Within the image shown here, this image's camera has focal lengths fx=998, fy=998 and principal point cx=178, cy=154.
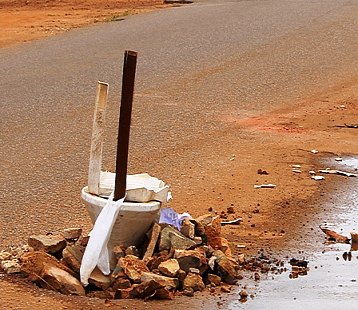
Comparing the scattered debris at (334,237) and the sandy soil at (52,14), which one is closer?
the scattered debris at (334,237)

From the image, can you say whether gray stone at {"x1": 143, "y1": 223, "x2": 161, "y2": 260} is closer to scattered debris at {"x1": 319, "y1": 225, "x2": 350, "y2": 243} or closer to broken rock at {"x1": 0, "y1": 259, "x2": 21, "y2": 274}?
broken rock at {"x1": 0, "y1": 259, "x2": 21, "y2": 274}

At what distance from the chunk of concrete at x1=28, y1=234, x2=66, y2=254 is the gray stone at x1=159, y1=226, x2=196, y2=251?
63 centimetres

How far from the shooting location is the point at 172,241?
614 centimetres

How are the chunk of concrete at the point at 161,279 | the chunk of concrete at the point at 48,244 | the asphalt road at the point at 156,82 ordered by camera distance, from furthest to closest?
the asphalt road at the point at 156,82 < the chunk of concrete at the point at 48,244 < the chunk of concrete at the point at 161,279

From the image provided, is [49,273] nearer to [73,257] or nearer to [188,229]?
[73,257]

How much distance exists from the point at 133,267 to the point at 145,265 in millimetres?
116

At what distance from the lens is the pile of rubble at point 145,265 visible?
5.85 m

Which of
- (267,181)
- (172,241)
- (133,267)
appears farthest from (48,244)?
(267,181)

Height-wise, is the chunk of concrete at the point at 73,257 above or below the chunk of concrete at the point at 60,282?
above

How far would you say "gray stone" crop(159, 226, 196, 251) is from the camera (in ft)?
20.1

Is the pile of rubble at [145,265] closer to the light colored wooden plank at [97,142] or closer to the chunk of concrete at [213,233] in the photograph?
the chunk of concrete at [213,233]

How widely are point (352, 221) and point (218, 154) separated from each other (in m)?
2.58

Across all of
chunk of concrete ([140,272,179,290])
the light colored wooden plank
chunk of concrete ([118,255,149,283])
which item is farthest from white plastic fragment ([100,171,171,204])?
chunk of concrete ([140,272,179,290])

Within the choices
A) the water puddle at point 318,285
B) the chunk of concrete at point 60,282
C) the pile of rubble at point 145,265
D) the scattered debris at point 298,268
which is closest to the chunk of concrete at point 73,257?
the pile of rubble at point 145,265
